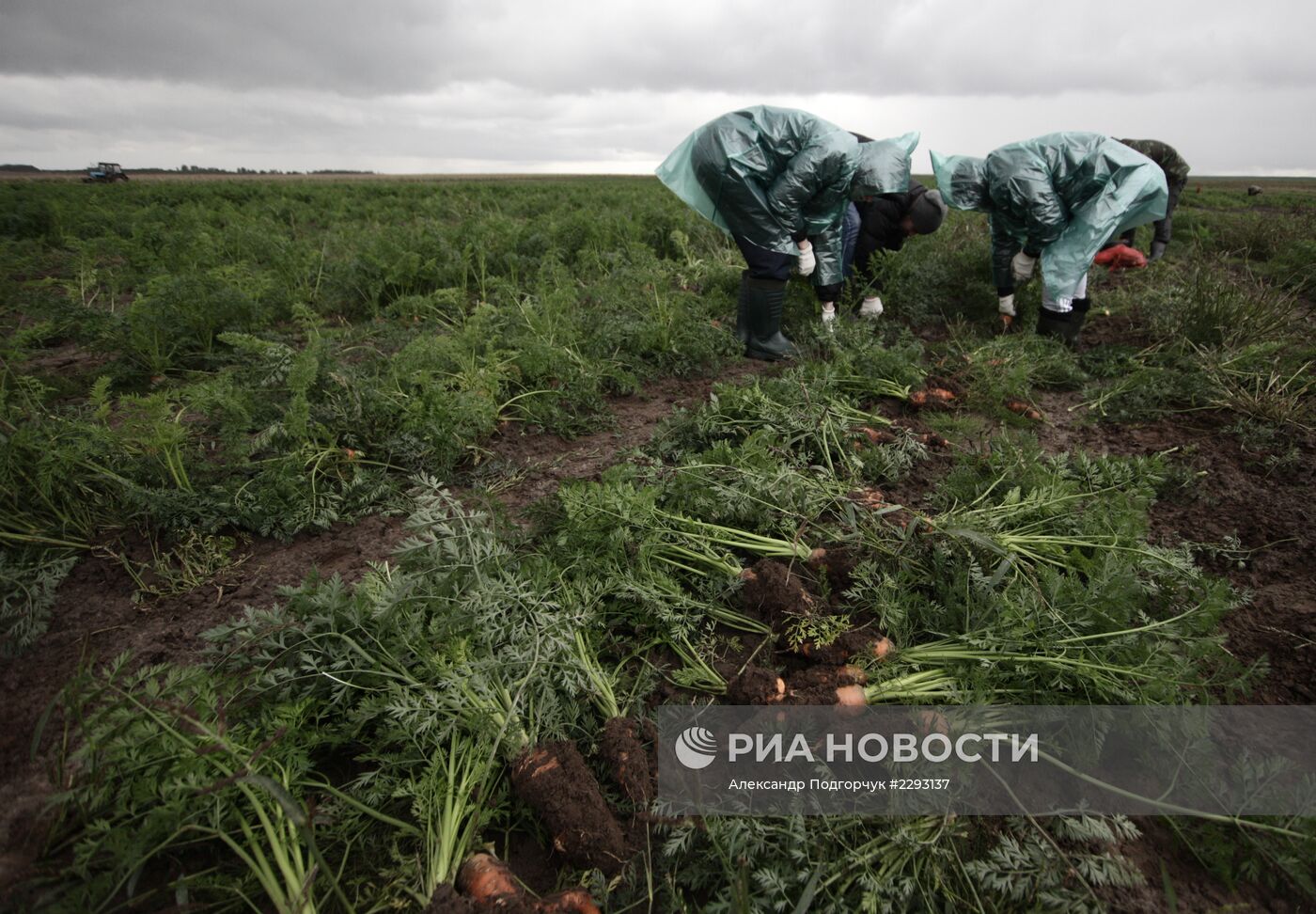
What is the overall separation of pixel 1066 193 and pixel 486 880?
6282 mm

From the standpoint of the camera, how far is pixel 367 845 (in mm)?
1710

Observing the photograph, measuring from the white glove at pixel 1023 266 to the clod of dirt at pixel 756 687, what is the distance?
5083mm

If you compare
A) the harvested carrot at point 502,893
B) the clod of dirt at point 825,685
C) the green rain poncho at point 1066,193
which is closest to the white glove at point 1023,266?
the green rain poncho at point 1066,193

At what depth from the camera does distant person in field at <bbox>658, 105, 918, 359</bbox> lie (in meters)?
4.77

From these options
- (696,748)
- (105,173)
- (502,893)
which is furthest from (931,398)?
(105,173)

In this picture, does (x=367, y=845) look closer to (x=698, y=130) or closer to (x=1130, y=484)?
(x=1130, y=484)

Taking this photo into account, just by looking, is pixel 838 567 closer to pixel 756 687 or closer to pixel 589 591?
pixel 756 687

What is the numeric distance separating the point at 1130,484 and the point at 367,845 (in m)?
3.85

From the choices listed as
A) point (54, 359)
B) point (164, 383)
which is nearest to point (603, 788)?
point (164, 383)

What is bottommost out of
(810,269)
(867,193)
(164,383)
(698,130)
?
(164,383)

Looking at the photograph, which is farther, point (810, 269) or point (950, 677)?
point (810, 269)

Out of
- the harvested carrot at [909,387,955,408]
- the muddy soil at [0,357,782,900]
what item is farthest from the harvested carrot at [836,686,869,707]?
the harvested carrot at [909,387,955,408]

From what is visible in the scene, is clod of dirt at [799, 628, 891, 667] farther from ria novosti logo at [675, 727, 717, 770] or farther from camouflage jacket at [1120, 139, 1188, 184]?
camouflage jacket at [1120, 139, 1188, 184]

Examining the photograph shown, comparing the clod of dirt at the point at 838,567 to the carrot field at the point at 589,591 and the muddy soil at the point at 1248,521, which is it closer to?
the carrot field at the point at 589,591
